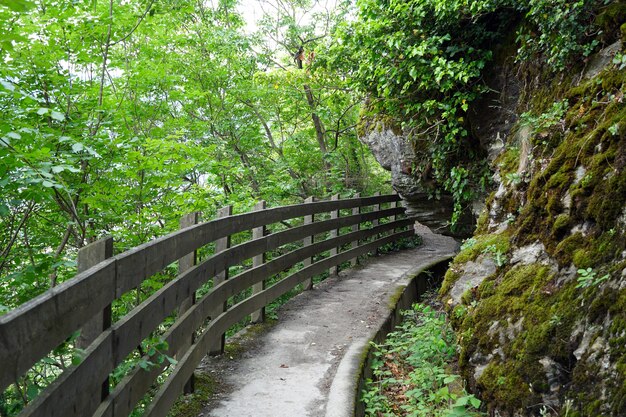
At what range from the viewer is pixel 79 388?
80.6 inches

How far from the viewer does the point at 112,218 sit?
6.16 meters

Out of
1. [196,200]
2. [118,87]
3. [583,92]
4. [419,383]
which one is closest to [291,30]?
[118,87]

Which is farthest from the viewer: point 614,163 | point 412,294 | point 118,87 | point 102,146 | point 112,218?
point 412,294

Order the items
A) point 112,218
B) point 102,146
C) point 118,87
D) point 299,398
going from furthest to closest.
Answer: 1. point 118,87
2. point 112,218
3. point 102,146
4. point 299,398

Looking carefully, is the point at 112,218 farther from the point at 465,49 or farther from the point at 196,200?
the point at 465,49

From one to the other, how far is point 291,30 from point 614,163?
Answer: 1228cm

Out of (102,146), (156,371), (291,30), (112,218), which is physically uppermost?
(291,30)

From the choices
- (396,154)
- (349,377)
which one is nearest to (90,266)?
(349,377)

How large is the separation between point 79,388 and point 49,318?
0.43m

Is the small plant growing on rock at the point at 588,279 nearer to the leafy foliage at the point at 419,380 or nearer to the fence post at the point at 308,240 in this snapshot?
the leafy foliage at the point at 419,380

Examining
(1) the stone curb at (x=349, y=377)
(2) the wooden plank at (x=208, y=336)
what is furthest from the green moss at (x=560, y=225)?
(2) the wooden plank at (x=208, y=336)

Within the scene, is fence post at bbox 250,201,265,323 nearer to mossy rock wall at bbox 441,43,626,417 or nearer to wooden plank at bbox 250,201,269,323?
wooden plank at bbox 250,201,269,323

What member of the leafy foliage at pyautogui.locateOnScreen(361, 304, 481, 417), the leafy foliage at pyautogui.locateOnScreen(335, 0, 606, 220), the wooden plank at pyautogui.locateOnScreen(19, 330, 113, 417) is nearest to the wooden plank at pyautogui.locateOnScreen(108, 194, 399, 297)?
the wooden plank at pyautogui.locateOnScreen(19, 330, 113, 417)

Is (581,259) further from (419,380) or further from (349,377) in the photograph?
(349,377)
